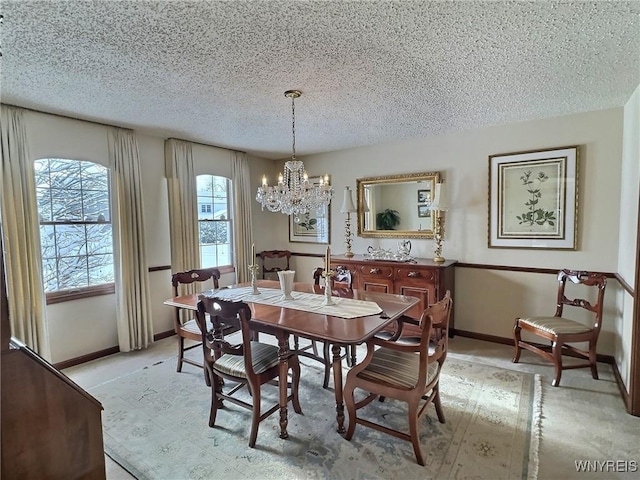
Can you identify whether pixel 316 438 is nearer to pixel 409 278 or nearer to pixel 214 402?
pixel 214 402

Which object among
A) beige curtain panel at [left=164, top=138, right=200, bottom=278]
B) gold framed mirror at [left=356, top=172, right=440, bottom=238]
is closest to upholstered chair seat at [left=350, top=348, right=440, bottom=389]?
gold framed mirror at [left=356, top=172, right=440, bottom=238]

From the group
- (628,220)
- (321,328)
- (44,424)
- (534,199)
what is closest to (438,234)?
(534,199)

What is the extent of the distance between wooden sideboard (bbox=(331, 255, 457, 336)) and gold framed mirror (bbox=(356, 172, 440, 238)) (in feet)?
1.54

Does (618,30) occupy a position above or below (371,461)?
above

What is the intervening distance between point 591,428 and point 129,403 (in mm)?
3336

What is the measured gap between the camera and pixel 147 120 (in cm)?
340

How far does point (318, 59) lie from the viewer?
213 centimetres

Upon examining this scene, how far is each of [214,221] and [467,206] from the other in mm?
3306

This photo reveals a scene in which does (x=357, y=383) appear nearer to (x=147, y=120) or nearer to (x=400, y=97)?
(x=400, y=97)

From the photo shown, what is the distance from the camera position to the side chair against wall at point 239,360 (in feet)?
6.99

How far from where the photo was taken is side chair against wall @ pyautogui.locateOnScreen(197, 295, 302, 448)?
83.9 inches

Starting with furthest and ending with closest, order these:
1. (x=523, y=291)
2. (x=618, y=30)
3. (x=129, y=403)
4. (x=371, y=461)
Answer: (x=523, y=291), (x=129, y=403), (x=371, y=461), (x=618, y=30)

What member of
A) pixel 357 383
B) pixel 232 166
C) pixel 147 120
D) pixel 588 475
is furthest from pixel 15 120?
pixel 588 475

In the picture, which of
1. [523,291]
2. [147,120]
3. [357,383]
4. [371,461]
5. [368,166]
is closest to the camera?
[371,461]
